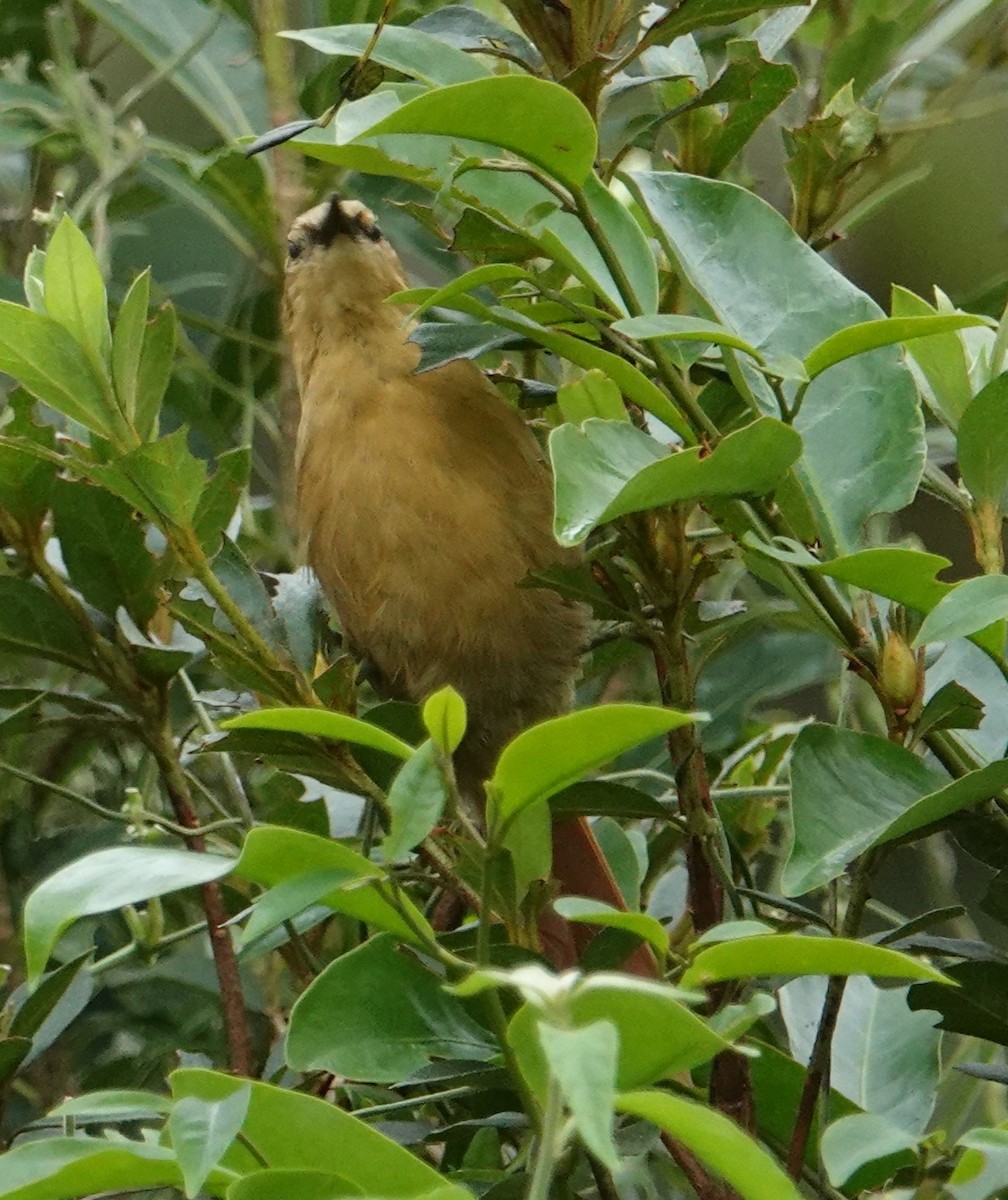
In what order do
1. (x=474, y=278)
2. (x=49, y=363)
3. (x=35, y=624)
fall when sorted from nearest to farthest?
1. (x=474, y=278)
2. (x=49, y=363)
3. (x=35, y=624)

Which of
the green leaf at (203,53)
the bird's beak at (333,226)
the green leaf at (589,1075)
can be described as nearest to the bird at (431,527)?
the bird's beak at (333,226)

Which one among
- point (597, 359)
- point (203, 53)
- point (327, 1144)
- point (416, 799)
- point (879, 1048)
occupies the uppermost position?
point (203, 53)

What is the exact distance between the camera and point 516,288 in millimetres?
1031

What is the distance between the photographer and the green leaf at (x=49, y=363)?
36.1 inches

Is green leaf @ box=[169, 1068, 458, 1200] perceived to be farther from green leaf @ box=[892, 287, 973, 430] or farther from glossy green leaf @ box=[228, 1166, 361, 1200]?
green leaf @ box=[892, 287, 973, 430]

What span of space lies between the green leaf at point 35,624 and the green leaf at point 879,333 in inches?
23.3

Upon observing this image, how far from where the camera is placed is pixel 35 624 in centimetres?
114

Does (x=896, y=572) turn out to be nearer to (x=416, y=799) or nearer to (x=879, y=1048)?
(x=416, y=799)

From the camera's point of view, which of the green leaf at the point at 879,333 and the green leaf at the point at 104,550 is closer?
the green leaf at the point at 879,333

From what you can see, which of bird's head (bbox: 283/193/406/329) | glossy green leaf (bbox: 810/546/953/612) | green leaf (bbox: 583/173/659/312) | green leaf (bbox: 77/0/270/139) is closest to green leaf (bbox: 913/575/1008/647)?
glossy green leaf (bbox: 810/546/953/612)

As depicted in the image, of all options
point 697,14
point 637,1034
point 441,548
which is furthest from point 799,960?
point 441,548

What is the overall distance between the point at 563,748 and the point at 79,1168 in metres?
0.22

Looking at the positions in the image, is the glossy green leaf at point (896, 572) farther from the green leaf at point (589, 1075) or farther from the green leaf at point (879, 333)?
the green leaf at point (589, 1075)

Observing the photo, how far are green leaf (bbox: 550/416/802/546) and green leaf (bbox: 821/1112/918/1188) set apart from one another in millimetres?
265
